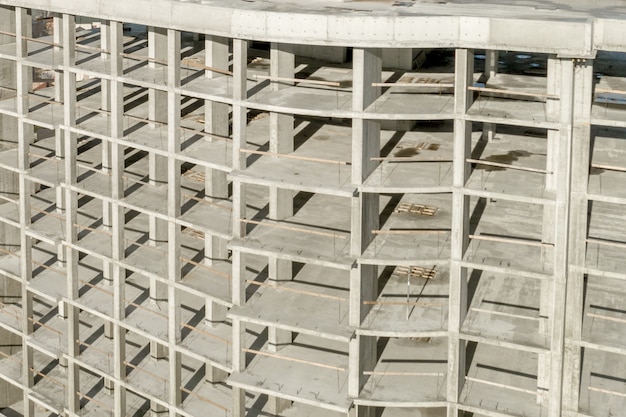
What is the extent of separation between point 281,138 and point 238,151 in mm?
2782

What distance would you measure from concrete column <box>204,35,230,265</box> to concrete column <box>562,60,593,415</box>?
17.1m

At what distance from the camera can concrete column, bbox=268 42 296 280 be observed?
45094 millimetres

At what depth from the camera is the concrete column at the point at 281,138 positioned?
148ft

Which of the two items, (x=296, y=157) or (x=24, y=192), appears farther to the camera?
(x=24, y=192)

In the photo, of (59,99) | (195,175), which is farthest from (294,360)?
(59,99)

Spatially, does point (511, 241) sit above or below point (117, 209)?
above

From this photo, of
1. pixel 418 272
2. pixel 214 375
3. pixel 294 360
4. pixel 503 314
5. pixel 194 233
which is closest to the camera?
pixel 503 314

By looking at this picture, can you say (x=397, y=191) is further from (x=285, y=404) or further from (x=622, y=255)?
(x=285, y=404)

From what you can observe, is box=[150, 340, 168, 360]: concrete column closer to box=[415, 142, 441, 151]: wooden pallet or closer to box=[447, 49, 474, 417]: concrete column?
box=[447, 49, 474, 417]: concrete column

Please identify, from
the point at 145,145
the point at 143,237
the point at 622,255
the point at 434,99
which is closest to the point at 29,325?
the point at 143,237

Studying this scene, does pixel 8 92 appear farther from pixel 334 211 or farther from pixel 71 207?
pixel 334 211

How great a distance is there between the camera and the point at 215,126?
1911 inches

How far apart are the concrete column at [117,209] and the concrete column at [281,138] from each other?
26.1 ft

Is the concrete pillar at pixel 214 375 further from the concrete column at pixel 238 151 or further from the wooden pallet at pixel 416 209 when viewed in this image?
the wooden pallet at pixel 416 209
